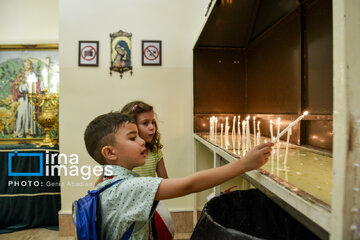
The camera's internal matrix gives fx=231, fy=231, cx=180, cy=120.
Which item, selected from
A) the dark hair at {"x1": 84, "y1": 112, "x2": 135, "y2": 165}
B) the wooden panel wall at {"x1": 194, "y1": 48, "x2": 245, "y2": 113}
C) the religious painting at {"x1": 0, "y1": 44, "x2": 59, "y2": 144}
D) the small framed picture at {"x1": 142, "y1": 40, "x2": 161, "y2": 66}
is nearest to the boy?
the dark hair at {"x1": 84, "y1": 112, "x2": 135, "y2": 165}

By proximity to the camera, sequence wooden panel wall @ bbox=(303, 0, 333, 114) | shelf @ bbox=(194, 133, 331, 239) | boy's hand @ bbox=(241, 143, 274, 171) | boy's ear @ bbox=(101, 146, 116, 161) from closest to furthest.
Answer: shelf @ bbox=(194, 133, 331, 239)
boy's hand @ bbox=(241, 143, 274, 171)
boy's ear @ bbox=(101, 146, 116, 161)
wooden panel wall @ bbox=(303, 0, 333, 114)

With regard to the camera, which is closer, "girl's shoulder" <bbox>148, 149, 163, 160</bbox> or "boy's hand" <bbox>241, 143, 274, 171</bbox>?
"boy's hand" <bbox>241, 143, 274, 171</bbox>

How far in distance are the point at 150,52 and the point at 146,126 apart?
1220 millimetres

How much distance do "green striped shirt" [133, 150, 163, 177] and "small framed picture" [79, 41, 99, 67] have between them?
1390mm

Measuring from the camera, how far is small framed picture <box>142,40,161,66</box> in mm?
2553

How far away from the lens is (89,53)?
2529mm

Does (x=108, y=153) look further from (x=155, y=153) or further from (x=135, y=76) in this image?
(x=135, y=76)

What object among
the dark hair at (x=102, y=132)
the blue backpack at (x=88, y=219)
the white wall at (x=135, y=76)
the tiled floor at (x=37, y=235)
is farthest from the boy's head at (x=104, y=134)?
the tiled floor at (x=37, y=235)

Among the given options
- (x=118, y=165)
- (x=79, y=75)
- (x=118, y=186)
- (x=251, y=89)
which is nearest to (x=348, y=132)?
(x=118, y=186)

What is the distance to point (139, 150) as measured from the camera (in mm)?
985

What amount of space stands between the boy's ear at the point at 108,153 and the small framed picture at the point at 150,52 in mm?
1755

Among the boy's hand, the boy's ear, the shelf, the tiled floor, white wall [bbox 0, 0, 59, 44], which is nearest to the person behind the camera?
the shelf

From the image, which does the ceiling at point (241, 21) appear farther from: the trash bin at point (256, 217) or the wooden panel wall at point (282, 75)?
the trash bin at point (256, 217)

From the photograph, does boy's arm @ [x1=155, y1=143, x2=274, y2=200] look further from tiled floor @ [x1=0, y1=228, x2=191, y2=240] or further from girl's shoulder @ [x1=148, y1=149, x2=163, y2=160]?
tiled floor @ [x1=0, y1=228, x2=191, y2=240]
